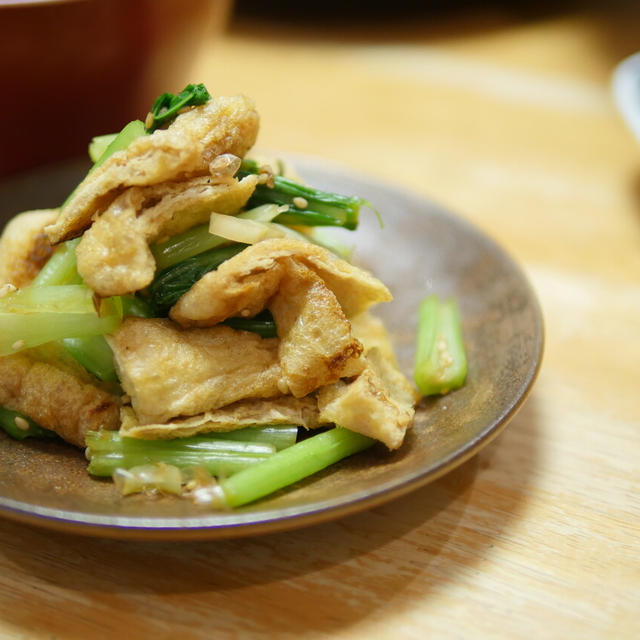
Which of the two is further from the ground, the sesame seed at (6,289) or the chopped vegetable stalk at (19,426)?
the sesame seed at (6,289)

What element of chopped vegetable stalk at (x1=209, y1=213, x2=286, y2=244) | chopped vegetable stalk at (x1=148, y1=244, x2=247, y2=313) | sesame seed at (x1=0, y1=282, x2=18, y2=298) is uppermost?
chopped vegetable stalk at (x1=209, y1=213, x2=286, y2=244)

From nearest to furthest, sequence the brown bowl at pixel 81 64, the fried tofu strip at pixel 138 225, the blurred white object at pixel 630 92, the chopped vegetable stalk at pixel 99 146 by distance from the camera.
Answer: the fried tofu strip at pixel 138 225 → the chopped vegetable stalk at pixel 99 146 → the brown bowl at pixel 81 64 → the blurred white object at pixel 630 92

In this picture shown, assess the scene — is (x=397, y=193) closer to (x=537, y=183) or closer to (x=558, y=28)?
(x=537, y=183)

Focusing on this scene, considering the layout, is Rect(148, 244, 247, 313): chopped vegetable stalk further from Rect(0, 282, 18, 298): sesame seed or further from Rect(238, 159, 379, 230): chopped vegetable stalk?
Rect(0, 282, 18, 298): sesame seed

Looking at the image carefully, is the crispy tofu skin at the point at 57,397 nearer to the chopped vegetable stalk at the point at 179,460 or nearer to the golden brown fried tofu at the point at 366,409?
the chopped vegetable stalk at the point at 179,460

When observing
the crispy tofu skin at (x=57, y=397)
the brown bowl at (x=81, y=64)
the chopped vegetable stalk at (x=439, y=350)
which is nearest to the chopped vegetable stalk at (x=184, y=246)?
the crispy tofu skin at (x=57, y=397)

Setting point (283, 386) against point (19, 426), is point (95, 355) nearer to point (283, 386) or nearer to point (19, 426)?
point (19, 426)

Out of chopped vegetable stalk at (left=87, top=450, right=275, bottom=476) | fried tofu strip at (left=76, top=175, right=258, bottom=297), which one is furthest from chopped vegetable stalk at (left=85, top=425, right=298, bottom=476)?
fried tofu strip at (left=76, top=175, right=258, bottom=297)

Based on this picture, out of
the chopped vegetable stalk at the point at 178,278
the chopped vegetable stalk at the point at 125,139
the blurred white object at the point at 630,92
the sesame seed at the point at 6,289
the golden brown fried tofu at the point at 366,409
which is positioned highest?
the blurred white object at the point at 630,92
